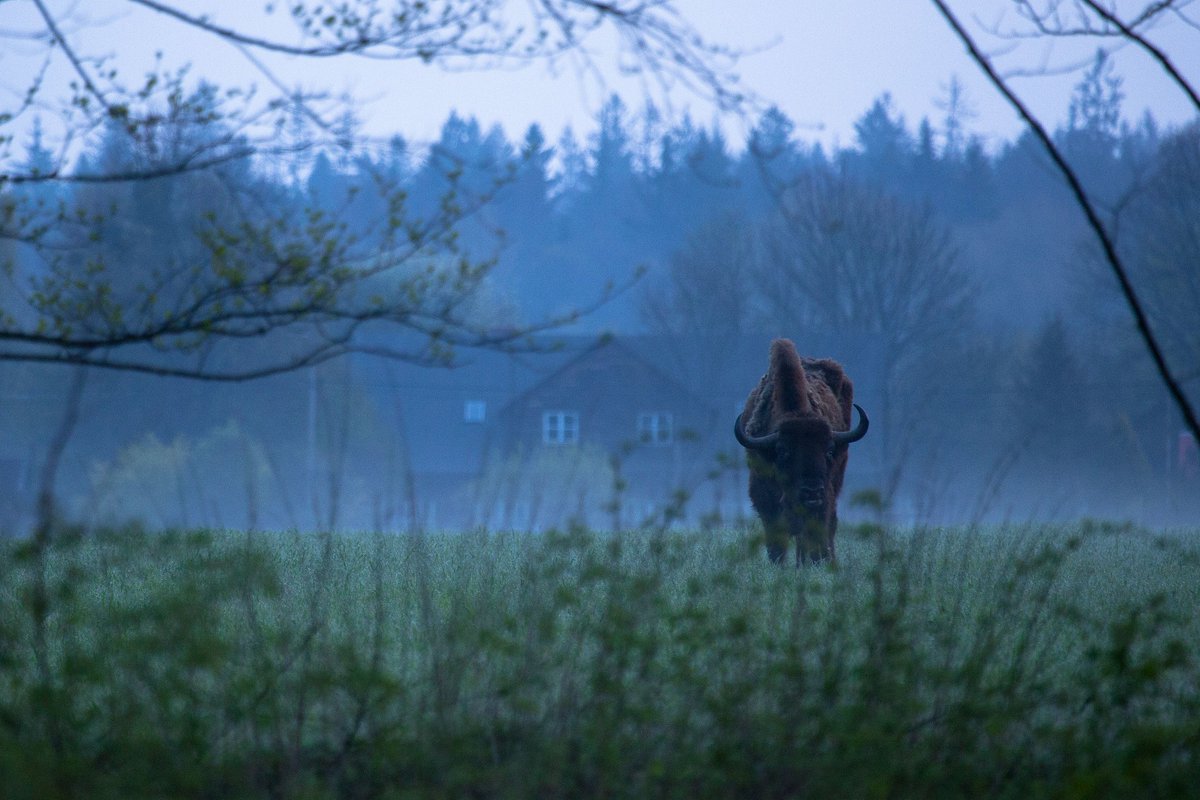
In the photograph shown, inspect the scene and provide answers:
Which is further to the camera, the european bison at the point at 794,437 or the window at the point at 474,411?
the window at the point at 474,411

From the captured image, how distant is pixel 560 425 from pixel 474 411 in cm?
623

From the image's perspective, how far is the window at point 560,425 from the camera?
46.5 meters

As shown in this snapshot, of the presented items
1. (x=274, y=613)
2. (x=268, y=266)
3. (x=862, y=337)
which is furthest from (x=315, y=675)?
(x=862, y=337)

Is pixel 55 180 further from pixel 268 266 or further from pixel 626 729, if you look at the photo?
pixel 626 729

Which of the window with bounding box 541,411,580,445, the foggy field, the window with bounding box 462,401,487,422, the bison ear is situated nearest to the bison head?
the bison ear

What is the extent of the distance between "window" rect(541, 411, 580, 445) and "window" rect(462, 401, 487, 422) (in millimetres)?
5517

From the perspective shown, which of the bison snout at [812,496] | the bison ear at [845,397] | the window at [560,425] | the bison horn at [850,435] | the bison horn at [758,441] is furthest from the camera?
the window at [560,425]

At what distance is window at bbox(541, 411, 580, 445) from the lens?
4653 centimetres

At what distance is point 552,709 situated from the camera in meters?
4.51

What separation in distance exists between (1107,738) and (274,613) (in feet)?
15.0

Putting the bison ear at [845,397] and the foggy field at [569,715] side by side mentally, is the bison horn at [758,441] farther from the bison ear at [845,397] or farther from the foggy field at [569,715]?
the foggy field at [569,715]

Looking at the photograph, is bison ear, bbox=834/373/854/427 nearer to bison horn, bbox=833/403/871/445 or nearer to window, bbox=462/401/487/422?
bison horn, bbox=833/403/871/445

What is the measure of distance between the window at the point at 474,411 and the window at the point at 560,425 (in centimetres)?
552

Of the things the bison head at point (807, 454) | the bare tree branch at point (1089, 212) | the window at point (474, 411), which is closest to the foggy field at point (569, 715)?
the bare tree branch at point (1089, 212)
